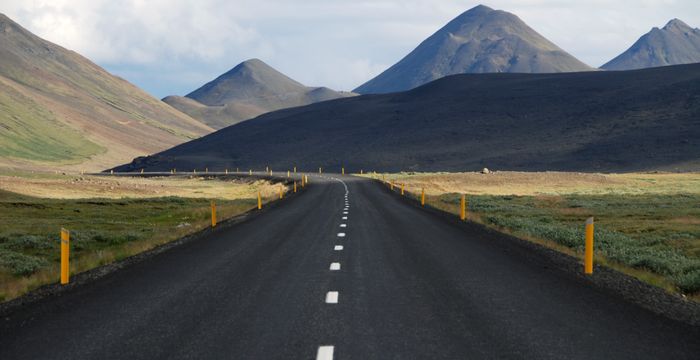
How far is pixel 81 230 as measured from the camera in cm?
3109

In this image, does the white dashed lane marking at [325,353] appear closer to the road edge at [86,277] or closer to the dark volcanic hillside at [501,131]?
the road edge at [86,277]

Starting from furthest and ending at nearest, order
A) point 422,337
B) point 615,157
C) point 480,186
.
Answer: point 615,157 → point 480,186 → point 422,337

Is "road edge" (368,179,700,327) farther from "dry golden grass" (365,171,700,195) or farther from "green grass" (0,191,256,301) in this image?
"dry golden grass" (365,171,700,195)

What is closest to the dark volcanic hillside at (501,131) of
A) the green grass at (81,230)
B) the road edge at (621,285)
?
the green grass at (81,230)

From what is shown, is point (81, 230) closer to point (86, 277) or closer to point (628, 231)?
point (86, 277)

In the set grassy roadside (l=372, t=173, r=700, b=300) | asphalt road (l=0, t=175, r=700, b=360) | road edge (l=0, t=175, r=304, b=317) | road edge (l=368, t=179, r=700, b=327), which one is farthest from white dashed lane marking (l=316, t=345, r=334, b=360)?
grassy roadside (l=372, t=173, r=700, b=300)

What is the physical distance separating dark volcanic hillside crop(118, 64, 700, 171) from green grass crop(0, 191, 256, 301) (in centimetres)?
8810

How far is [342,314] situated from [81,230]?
23.9 m

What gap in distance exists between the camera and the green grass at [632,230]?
17062mm

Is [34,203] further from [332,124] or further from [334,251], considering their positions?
[332,124]

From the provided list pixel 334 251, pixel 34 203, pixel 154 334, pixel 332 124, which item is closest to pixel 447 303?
pixel 154 334

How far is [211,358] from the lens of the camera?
25.0 ft

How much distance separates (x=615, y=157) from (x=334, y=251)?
11469 cm

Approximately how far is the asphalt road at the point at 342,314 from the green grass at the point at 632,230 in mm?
3150
